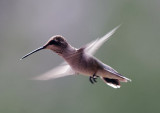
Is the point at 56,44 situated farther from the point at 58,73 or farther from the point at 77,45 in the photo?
the point at 77,45

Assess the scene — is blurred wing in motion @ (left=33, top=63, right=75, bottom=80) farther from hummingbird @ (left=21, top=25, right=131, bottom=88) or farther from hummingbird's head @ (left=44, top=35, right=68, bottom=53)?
hummingbird's head @ (left=44, top=35, right=68, bottom=53)

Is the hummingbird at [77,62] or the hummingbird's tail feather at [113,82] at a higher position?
the hummingbird at [77,62]

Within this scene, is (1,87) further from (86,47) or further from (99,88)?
(86,47)

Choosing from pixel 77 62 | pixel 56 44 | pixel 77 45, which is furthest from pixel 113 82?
pixel 77 45

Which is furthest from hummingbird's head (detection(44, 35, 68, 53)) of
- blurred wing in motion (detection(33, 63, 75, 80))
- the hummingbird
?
blurred wing in motion (detection(33, 63, 75, 80))

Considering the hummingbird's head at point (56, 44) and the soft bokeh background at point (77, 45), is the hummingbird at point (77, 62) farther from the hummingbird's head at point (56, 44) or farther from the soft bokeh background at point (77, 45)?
the soft bokeh background at point (77, 45)

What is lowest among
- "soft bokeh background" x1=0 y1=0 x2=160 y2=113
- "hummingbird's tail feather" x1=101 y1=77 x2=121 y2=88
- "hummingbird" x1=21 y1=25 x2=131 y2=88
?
"hummingbird's tail feather" x1=101 y1=77 x2=121 y2=88

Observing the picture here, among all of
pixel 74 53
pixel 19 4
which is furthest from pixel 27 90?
pixel 74 53

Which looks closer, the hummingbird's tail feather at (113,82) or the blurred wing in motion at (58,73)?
the blurred wing in motion at (58,73)

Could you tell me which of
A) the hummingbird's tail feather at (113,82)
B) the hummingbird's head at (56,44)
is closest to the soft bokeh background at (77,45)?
the hummingbird's tail feather at (113,82)

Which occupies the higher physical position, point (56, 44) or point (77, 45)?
point (77, 45)
